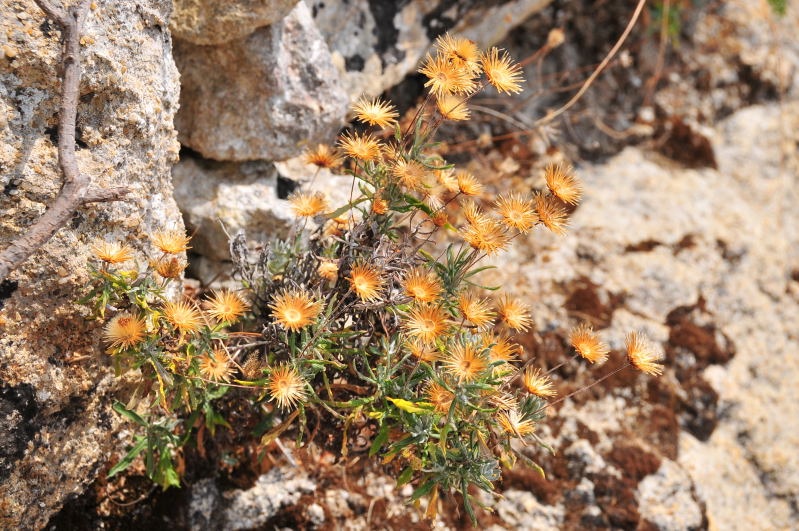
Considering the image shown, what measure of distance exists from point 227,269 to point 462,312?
3.78 feet

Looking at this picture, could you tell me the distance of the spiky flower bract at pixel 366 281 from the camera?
2.00 metres

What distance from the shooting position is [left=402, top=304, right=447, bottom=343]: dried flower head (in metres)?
1.95

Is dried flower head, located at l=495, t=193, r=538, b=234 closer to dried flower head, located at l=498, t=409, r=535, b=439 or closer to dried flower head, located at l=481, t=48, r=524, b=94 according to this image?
dried flower head, located at l=481, t=48, r=524, b=94

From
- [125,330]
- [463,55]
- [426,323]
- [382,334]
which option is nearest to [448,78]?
[463,55]

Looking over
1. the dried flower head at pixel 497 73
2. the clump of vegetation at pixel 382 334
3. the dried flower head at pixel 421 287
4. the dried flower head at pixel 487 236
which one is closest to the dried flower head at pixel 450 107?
the clump of vegetation at pixel 382 334

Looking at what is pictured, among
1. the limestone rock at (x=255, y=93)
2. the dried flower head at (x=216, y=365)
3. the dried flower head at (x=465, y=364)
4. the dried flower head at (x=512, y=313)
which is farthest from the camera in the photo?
the limestone rock at (x=255, y=93)

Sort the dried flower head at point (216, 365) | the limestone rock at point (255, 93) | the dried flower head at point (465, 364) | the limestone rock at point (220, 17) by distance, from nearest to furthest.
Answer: the dried flower head at point (465, 364), the dried flower head at point (216, 365), the limestone rock at point (220, 17), the limestone rock at point (255, 93)

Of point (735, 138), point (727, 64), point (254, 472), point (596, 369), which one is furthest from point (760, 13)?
point (254, 472)

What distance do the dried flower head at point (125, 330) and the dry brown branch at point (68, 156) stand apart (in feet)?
0.96

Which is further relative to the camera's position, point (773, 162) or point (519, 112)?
point (773, 162)

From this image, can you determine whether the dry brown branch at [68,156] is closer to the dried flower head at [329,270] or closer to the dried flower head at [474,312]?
the dried flower head at [329,270]

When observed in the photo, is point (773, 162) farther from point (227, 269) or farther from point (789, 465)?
point (227, 269)

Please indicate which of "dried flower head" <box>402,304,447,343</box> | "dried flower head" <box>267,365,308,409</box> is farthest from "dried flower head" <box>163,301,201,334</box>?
"dried flower head" <box>402,304,447,343</box>

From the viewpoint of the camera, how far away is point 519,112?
163 inches
